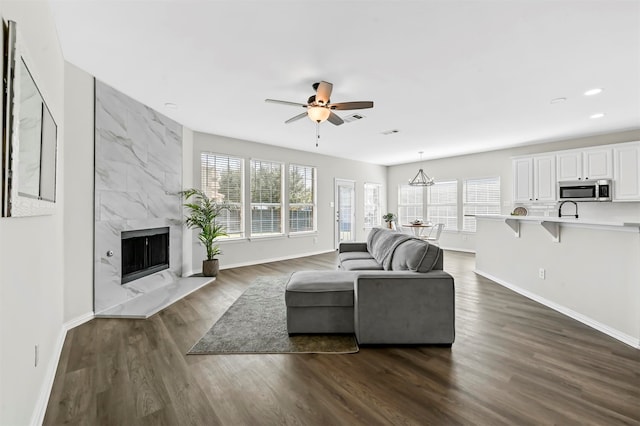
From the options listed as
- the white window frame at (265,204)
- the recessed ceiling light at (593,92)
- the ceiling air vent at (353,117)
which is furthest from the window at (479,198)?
the white window frame at (265,204)

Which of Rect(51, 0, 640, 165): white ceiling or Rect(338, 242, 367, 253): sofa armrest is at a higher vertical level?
Rect(51, 0, 640, 165): white ceiling

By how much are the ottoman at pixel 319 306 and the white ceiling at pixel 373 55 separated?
2.19 m

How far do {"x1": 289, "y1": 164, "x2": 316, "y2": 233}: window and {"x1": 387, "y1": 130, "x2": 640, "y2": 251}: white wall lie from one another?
11.3 feet

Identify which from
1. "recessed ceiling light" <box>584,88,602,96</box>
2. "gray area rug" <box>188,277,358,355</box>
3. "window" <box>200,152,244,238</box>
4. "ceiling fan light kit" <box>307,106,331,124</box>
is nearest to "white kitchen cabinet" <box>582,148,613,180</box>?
"recessed ceiling light" <box>584,88,602,96</box>

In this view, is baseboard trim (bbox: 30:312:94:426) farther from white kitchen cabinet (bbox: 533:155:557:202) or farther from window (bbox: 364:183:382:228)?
white kitchen cabinet (bbox: 533:155:557:202)

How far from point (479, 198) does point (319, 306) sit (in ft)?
22.0

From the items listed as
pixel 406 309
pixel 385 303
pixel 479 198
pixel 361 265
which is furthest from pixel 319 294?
pixel 479 198

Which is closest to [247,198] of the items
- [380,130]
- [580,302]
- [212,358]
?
[380,130]

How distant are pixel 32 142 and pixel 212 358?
1.89m

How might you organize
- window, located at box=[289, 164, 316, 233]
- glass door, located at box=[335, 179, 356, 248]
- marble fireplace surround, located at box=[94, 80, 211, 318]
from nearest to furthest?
marble fireplace surround, located at box=[94, 80, 211, 318]
window, located at box=[289, 164, 316, 233]
glass door, located at box=[335, 179, 356, 248]

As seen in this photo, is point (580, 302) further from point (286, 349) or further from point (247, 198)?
point (247, 198)

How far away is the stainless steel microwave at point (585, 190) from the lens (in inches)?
204

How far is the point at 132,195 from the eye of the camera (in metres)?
3.79

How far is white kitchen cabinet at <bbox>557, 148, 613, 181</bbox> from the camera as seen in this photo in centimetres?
528
